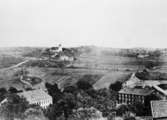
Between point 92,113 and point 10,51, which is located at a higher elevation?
point 10,51

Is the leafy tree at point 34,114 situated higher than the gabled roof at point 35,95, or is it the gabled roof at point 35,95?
the gabled roof at point 35,95

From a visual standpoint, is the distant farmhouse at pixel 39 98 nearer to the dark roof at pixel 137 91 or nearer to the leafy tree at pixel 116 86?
the leafy tree at pixel 116 86

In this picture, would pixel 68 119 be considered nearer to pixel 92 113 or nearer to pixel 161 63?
pixel 92 113

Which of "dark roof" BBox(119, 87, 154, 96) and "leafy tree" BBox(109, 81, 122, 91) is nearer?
"dark roof" BBox(119, 87, 154, 96)

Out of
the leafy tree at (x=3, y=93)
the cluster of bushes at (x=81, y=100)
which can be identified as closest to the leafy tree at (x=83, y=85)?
the cluster of bushes at (x=81, y=100)

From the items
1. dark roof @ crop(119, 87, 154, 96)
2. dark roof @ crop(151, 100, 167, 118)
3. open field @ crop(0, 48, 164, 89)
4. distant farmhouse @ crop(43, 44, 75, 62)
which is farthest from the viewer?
distant farmhouse @ crop(43, 44, 75, 62)

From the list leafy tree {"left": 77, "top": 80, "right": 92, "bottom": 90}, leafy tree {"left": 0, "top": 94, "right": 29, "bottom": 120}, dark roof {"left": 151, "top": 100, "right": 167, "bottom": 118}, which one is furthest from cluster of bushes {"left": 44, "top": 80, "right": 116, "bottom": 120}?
dark roof {"left": 151, "top": 100, "right": 167, "bottom": 118}

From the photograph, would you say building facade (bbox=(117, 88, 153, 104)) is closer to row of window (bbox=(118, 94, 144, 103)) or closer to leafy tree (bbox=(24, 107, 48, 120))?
row of window (bbox=(118, 94, 144, 103))

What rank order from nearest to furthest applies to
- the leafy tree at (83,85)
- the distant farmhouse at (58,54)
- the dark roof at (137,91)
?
the dark roof at (137,91) → the leafy tree at (83,85) → the distant farmhouse at (58,54)

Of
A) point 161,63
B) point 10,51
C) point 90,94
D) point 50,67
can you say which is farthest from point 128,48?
point 10,51
